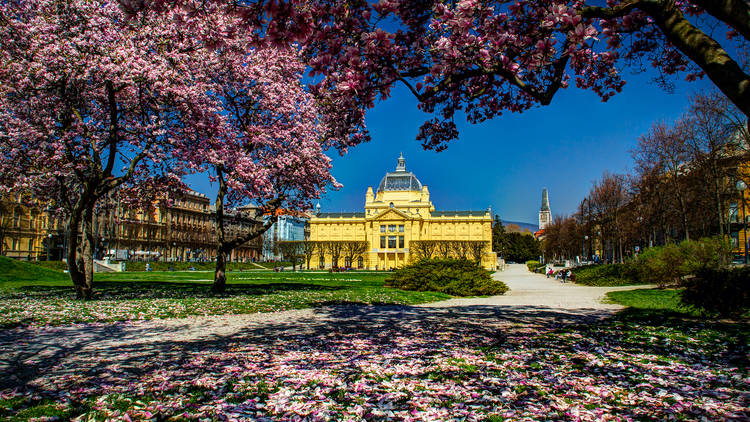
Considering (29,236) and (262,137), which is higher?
(262,137)

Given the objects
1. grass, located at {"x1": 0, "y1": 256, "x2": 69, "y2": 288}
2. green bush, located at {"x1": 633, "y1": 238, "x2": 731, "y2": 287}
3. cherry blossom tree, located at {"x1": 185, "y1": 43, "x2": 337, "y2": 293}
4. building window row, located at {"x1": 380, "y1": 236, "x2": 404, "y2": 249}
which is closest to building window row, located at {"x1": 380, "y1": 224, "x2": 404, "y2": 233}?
building window row, located at {"x1": 380, "y1": 236, "x2": 404, "y2": 249}

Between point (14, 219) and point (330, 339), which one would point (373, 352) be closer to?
point (330, 339)

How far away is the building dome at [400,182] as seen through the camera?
371 ft

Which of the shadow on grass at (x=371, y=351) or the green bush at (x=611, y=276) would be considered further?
the green bush at (x=611, y=276)

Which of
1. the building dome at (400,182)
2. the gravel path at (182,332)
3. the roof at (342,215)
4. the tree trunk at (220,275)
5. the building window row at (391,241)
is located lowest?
the gravel path at (182,332)

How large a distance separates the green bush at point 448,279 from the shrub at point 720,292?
11.9m

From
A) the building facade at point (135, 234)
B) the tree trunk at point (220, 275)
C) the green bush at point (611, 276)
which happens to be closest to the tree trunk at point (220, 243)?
the tree trunk at point (220, 275)

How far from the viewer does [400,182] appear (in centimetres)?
11388

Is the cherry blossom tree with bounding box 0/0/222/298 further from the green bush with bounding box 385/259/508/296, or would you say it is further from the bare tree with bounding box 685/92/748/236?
the bare tree with bounding box 685/92/748/236

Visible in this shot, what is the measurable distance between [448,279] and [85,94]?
18.6 meters

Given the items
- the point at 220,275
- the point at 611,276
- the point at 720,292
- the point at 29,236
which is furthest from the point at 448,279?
the point at 29,236

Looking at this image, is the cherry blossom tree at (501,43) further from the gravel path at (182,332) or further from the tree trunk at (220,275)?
the tree trunk at (220,275)

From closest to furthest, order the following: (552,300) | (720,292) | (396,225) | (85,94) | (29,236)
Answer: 1. (720,292)
2. (85,94)
3. (552,300)
4. (29,236)
5. (396,225)

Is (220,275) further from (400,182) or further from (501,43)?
(400,182)
